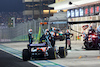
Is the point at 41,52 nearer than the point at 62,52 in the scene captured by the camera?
Yes

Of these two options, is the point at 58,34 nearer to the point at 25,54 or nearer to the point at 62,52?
the point at 62,52

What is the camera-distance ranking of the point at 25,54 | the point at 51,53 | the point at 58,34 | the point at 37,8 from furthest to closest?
the point at 37,8, the point at 58,34, the point at 51,53, the point at 25,54

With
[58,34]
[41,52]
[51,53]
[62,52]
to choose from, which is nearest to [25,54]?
[41,52]

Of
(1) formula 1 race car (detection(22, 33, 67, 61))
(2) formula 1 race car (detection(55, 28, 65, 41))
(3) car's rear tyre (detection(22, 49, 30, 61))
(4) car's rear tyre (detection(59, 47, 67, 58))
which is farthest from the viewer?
(2) formula 1 race car (detection(55, 28, 65, 41))

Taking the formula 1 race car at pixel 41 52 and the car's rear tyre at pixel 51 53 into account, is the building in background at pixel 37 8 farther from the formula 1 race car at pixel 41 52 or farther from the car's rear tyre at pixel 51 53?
the car's rear tyre at pixel 51 53

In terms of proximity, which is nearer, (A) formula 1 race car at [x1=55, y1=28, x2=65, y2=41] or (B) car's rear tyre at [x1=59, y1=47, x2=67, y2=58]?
(B) car's rear tyre at [x1=59, y1=47, x2=67, y2=58]

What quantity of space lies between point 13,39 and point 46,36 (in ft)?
89.3

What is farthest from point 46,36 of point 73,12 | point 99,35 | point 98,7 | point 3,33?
point 73,12

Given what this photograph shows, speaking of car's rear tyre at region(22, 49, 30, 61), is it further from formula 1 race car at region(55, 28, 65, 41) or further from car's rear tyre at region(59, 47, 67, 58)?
formula 1 race car at region(55, 28, 65, 41)

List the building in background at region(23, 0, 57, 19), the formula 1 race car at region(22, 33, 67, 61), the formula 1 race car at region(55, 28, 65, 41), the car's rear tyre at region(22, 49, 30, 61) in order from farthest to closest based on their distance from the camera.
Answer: the building in background at region(23, 0, 57, 19)
the formula 1 race car at region(55, 28, 65, 41)
the formula 1 race car at region(22, 33, 67, 61)
the car's rear tyre at region(22, 49, 30, 61)

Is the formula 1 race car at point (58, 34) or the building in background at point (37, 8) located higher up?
the building in background at point (37, 8)

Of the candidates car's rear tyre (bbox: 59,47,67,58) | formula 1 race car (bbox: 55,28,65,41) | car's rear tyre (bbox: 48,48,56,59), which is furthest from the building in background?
car's rear tyre (bbox: 48,48,56,59)

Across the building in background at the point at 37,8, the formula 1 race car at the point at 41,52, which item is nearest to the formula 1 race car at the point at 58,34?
the formula 1 race car at the point at 41,52

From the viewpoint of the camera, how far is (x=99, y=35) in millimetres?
25047
